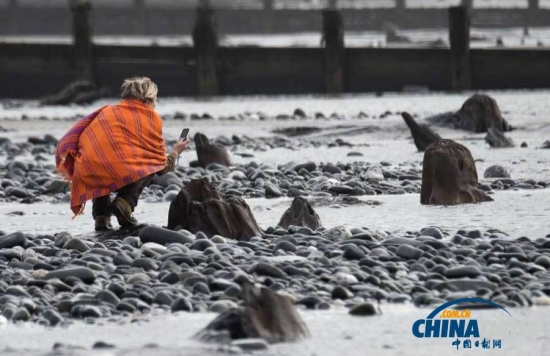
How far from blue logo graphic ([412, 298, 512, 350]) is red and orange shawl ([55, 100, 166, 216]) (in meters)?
2.63

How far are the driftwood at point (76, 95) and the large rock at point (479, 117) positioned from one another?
10520mm

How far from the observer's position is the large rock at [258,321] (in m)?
4.99

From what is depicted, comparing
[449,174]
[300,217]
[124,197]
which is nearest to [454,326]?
[300,217]

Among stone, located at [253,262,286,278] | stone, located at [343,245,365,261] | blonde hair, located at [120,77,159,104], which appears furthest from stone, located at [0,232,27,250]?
stone, located at [343,245,365,261]

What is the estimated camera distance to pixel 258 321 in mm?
5000

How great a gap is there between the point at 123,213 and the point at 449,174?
2.24m

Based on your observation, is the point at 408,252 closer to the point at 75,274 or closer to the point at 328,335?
the point at 328,335

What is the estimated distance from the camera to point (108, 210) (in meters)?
7.89

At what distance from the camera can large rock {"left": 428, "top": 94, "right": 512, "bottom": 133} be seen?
15.3 m

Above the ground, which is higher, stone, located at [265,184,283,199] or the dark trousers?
the dark trousers

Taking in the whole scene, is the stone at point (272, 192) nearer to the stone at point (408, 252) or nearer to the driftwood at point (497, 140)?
the stone at point (408, 252)

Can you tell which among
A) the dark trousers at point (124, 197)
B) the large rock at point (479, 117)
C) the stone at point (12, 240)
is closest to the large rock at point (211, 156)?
the dark trousers at point (124, 197)

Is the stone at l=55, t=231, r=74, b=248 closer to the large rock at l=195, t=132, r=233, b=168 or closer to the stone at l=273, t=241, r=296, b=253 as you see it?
the stone at l=273, t=241, r=296, b=253

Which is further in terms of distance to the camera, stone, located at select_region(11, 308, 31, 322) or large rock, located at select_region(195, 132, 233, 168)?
large rock, located at select_region(195, 132, 233, 168)
